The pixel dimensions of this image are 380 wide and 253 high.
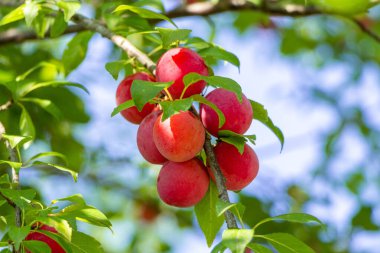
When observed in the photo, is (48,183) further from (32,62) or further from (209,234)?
(209,234)

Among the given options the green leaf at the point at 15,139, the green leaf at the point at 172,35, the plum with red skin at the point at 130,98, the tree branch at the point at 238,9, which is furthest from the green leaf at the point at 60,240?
the tree branch at the point at 238,9

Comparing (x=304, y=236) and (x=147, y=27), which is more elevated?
(x=147, y=27)

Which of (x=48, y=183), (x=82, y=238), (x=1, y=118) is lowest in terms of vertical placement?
(x=48, y=183)

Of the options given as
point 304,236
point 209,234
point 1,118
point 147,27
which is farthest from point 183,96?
point 304,236

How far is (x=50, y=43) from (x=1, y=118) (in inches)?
45.4

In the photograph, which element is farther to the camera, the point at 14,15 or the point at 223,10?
the point at 223,10

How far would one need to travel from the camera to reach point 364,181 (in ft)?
12.5

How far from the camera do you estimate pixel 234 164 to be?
126 centimetres

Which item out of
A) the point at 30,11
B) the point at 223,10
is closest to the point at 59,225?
the point at 30,11

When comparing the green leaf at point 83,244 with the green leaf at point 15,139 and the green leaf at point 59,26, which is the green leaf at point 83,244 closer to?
the green leaf at point 15,139

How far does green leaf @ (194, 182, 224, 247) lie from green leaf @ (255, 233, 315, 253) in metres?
0.20

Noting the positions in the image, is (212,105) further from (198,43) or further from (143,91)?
(198,43)

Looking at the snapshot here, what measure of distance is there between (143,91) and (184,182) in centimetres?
22

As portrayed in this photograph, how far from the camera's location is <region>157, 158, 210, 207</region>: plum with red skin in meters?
1.26
